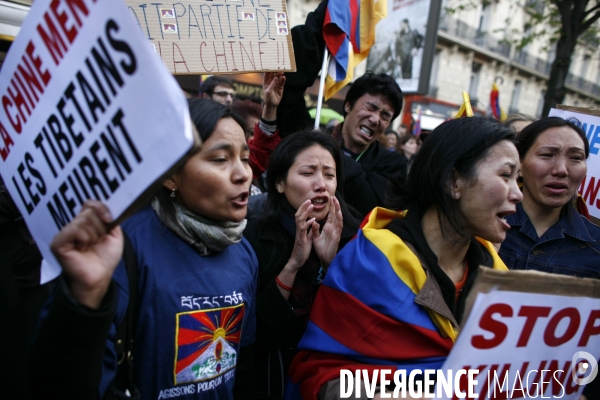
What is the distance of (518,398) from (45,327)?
1416 millimetres

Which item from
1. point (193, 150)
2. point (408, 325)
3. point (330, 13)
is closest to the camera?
point (193, 150)

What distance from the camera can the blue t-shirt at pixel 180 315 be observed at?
134cm

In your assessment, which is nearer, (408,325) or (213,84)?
(408,325)

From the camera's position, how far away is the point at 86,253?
98cm

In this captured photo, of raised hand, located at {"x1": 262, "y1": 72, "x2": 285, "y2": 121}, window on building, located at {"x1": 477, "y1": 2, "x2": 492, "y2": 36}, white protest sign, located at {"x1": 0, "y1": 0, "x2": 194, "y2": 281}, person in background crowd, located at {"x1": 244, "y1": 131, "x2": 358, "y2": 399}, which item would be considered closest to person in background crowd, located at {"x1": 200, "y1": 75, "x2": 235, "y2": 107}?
raised hand, located at {"x1": 262, "y1": 72, "x2": 285, "y2": 121}

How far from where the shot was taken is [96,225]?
95 cm

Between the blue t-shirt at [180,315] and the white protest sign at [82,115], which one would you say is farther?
the blue t-shirt at [180,315]

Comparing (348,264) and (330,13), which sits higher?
(330,13)

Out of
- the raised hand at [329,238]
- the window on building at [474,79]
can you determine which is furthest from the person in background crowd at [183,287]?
the window on building at [474,79]

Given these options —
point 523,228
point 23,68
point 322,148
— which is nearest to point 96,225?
point 23,68

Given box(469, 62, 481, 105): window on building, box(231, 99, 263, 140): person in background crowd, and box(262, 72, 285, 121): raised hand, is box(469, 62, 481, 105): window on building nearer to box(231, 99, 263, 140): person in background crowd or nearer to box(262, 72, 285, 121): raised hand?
box(231, 99, 263, 140): person in background crowd

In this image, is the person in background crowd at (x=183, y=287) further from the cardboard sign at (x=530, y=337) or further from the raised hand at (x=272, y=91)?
the raised hand at (x=272, y=91)

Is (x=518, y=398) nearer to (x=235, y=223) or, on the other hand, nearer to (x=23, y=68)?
(x=235, y=223)

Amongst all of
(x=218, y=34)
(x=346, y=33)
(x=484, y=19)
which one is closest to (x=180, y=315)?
(x=218, y=34)
